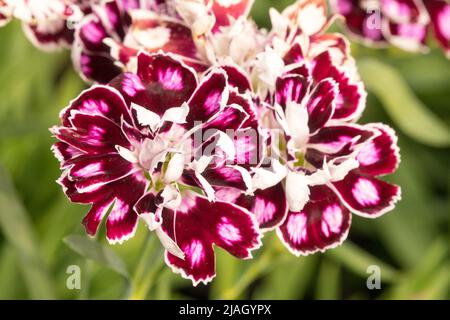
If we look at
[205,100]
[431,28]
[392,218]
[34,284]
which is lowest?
[392,218]

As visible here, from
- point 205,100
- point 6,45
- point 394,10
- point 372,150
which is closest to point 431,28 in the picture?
point 394,10

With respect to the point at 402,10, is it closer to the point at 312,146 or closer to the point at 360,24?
the point at 360,24

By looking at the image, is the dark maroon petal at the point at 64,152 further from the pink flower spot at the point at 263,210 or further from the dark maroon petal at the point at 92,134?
the pink flower spot at the point at 263,210

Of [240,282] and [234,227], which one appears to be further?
[240,282]

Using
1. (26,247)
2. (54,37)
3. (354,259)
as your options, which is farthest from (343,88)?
(354,259)

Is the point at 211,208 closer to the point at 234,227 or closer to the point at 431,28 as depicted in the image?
the point at 234,227

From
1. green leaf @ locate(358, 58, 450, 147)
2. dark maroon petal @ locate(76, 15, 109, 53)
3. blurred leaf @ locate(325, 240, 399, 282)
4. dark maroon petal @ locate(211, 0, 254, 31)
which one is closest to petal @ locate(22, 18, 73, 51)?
dark maroon petal @ locate(76, 15, 109, 53)

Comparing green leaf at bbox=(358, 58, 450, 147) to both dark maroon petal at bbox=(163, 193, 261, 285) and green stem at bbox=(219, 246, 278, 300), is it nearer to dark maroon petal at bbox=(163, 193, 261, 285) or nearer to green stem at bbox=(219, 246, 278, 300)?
green stem at bbox=(219, 246, 278, 300)
